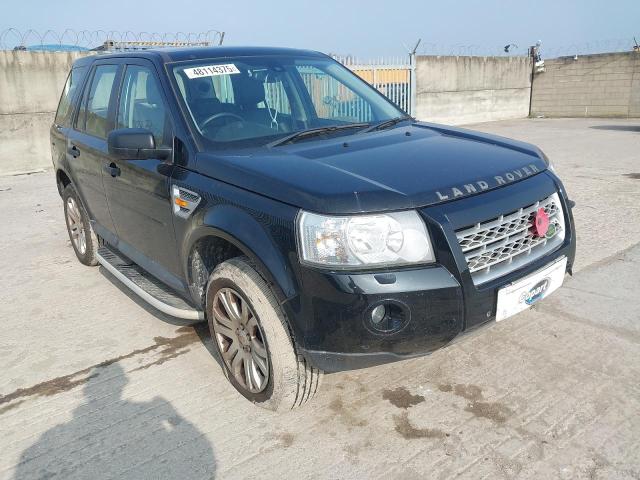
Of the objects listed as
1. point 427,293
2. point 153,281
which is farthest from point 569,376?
point 153,281

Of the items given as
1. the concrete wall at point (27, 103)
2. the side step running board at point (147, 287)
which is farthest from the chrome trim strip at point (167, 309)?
the concrete wall at point (27, 103)

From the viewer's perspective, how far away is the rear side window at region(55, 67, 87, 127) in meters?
4.66

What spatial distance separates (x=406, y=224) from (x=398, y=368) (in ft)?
3.89

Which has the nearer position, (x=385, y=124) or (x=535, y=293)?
(x=535, y=293)

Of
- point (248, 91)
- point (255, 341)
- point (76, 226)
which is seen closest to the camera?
point (255, 341)

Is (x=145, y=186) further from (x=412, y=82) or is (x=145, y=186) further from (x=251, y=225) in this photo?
(x=412, y=82)

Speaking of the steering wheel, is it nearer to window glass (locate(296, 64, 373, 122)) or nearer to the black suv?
the black suv

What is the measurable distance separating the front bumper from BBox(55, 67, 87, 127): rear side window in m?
3.41

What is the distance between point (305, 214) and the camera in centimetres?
230

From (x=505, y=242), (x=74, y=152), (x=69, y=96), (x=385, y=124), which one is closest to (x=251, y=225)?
(x=505, y=242)

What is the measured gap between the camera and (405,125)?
11.9 ft

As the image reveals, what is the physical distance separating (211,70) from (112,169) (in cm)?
100

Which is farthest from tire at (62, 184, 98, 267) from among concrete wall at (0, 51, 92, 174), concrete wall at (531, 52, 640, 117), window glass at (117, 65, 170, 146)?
concrete wall at (531, 52, 640, 117)

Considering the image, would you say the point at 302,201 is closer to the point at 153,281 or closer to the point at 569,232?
the point at 569,232
